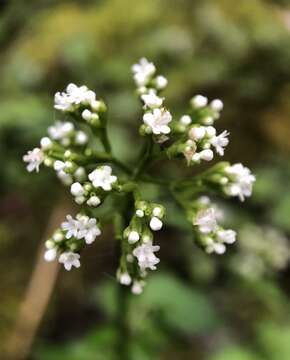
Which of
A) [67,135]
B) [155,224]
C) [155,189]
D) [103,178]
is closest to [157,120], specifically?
[103,178]

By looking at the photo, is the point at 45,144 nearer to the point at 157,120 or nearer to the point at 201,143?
the point at 157,120

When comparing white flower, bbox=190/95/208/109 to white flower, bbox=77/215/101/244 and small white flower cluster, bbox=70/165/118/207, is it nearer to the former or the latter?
small white flower cluster, bbox=70/165/118/207

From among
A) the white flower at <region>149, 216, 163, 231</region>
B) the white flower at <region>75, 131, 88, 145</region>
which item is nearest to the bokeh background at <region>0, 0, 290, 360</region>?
the white flower at <region>75, 131, 88, 145</region>

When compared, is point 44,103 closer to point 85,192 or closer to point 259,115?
point 259,115

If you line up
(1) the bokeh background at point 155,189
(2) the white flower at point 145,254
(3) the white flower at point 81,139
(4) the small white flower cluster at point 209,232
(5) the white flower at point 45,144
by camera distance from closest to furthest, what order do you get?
1. (2) the white flower at point 145,254
2. (4) the small white flower cluster at point 209,232
3. (5) the white flower at point 45,144
4. (3) the white flower at point 81,139
5. (1) the bokeh background at point 155,189

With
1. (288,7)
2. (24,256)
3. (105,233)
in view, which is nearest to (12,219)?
(24,256)

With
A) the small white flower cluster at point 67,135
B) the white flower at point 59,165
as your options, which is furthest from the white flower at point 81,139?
the white flower at point 59,165

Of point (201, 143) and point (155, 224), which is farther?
point (201, 143)

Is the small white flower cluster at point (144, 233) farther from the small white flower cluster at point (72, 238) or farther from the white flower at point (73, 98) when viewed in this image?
the white flower at point (73, 98)
